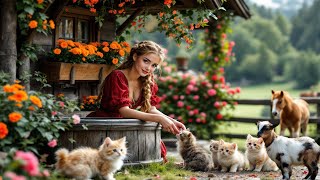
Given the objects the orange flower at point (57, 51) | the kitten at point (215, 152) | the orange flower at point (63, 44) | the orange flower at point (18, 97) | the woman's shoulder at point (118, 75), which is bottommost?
the kitten at point (215, 152)

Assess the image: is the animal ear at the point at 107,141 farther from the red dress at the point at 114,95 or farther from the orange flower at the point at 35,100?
the red dress at the point at 114,95

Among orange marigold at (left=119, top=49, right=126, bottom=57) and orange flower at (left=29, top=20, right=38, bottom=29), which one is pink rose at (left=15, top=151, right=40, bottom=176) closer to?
orange flower at (left=29, top=20, right=38, bottom=29)

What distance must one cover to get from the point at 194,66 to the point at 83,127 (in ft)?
192

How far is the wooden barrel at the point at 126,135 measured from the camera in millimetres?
7355

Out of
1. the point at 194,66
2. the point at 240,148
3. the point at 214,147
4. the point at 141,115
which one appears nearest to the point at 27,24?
the point at 141,115

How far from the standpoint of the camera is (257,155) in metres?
8.50

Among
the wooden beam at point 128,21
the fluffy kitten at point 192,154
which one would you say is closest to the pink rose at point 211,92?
the wooden beam at point 128,21

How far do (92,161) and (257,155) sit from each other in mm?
2890

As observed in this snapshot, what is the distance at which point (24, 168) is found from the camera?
15.0ft

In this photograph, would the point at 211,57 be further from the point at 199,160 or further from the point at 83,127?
the point at 83,127

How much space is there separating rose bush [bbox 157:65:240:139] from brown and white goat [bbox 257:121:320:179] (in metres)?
7.38

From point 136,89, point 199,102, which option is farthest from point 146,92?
point 199,102

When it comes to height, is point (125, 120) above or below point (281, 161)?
above

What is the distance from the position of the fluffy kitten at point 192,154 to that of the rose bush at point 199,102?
21.1ft
